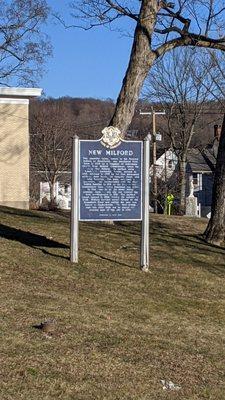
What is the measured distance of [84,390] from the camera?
5.32 meters

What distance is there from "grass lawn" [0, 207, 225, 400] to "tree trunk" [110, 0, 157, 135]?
3.43m

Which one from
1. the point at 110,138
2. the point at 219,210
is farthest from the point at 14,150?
the point at 110,138

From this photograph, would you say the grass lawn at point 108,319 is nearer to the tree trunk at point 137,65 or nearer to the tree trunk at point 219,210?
the tree trunk at point 219,210

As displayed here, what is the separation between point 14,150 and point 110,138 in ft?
66.5

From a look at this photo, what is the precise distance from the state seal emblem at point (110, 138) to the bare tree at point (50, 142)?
41.5 metres

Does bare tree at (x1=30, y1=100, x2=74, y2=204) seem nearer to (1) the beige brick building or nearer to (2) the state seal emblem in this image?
(1) the beige brick building

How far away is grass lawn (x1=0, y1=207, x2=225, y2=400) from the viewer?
557 centimetres

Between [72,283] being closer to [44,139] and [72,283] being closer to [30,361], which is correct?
[30,361]

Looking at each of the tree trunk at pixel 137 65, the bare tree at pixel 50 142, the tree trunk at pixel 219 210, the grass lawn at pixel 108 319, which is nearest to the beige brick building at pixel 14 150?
the tree trunk at pixel 137 65

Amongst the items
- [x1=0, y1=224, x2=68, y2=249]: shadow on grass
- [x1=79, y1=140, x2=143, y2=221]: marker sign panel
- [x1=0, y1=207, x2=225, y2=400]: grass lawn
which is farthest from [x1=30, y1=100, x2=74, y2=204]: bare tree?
[x1=79, y1=140, x2=143, y2=221]: marker sign panel

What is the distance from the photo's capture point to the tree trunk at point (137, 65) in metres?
15.0

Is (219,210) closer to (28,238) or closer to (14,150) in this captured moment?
(28,238)

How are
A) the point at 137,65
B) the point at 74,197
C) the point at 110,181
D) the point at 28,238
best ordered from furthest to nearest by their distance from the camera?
the point at 137,65
the point at 28,238
the point at 110,181
the point at 74,197

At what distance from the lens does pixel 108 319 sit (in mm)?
7602
